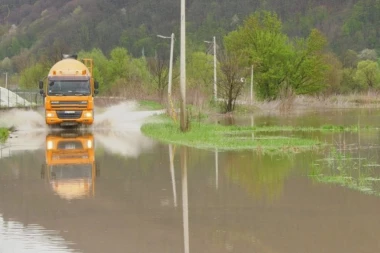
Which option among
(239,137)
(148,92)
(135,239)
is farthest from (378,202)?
(148,92)

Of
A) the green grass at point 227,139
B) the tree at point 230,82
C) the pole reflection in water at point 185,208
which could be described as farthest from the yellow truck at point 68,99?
the tree at point 230,82

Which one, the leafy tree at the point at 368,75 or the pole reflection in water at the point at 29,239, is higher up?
the leafy tree at the point at 368,75

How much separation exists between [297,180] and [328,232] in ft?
19.6

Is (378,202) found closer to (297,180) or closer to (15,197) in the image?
(297,180)

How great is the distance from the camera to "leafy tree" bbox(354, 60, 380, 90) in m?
126

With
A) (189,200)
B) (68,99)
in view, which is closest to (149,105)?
(68,99)

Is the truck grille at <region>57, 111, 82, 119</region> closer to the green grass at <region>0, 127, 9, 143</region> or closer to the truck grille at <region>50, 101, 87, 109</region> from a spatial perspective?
the truck grille at <region>50, 101, 87, 109</region>

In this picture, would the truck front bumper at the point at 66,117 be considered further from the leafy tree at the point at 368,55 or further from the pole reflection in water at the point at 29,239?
the leafy tree at the point at 368,55

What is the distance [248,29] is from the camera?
8738 centimetres

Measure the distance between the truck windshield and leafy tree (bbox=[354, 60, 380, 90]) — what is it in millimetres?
89863

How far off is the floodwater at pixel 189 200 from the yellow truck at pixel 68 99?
12604mm

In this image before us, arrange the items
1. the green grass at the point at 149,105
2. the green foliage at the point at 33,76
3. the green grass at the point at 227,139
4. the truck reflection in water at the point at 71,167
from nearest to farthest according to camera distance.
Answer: the truck reflection in water at the point at 71,167
the green grass at the point at 227,139
the green grass at the point at 149,105
the green foliage at the point at 33,76

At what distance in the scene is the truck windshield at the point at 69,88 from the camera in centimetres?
3978

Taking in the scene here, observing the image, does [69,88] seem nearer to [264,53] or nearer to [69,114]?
[69,114]
